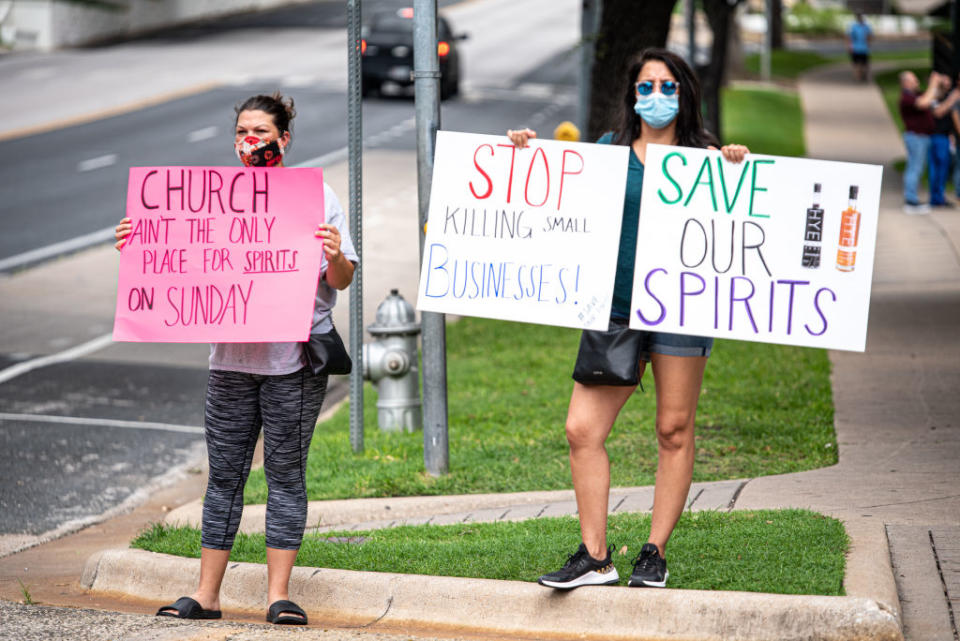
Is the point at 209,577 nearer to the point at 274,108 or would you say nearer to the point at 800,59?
the point at 274,108

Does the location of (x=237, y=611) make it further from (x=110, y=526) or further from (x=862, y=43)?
(x=862, y=43)

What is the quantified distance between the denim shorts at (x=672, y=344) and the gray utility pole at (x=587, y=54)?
9569 millimetres

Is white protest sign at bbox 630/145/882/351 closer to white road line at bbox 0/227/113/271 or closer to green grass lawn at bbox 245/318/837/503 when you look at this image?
green grass lawn at bbox 245/318/837/503

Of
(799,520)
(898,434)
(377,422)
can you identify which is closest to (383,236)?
(377,422)

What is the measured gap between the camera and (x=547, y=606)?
4934mm

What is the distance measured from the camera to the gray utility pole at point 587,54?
1459cm

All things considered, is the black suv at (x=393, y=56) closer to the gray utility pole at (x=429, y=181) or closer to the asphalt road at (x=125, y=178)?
the asphalt road at (x=125, y=178)

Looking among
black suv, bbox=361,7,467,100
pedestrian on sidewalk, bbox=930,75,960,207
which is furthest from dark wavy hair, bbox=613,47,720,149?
black suv, bbox=361,7,467,100

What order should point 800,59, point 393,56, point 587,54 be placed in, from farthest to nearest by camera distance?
1. point 800,59
2. point 393,56
3. point 587,54

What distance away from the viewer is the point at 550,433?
8.20 metres

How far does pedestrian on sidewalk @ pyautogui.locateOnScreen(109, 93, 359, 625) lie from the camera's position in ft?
16.4

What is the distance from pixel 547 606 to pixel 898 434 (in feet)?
11.9

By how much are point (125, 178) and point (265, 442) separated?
17.7m

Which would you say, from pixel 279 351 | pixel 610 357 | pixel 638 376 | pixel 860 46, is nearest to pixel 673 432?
pixel 638 376
